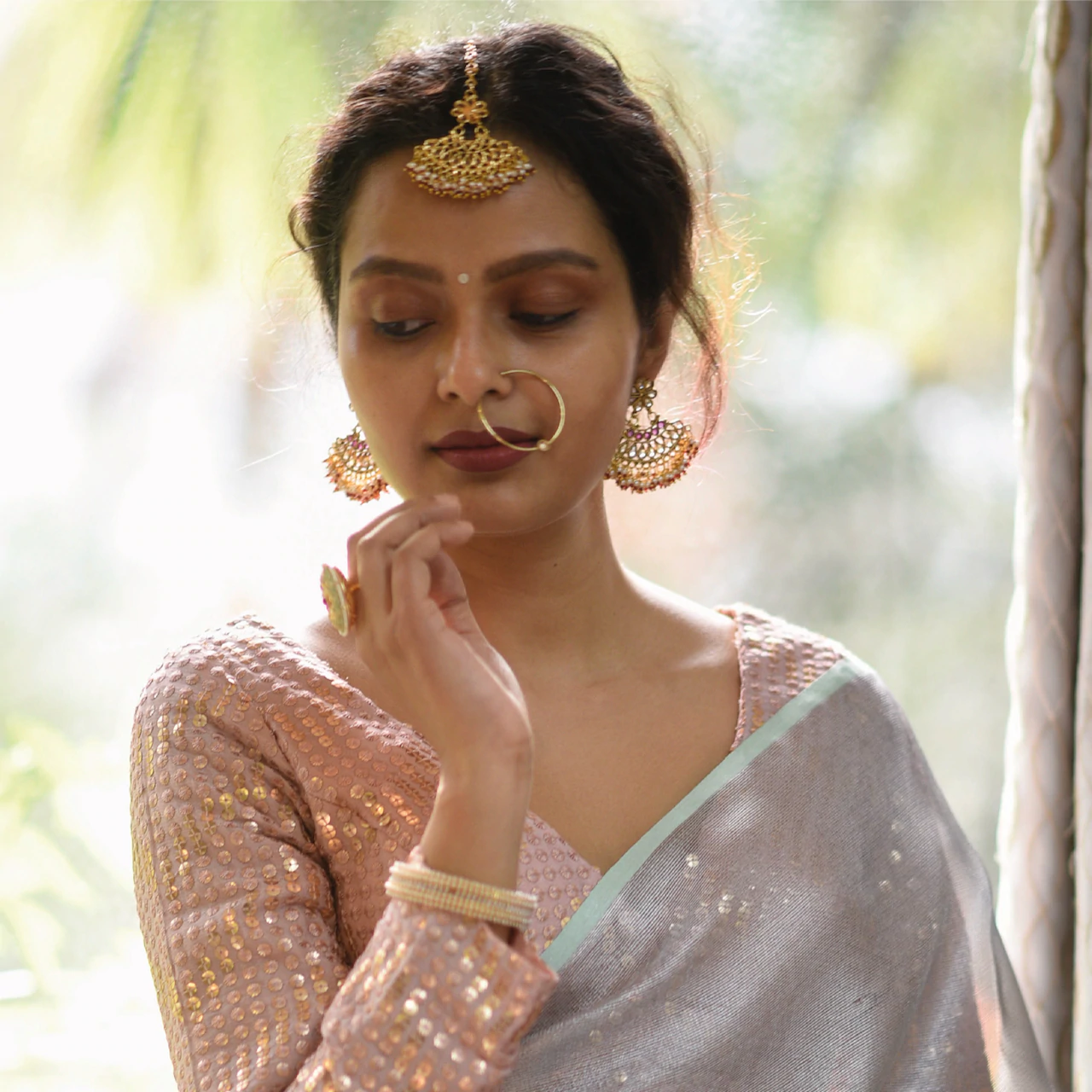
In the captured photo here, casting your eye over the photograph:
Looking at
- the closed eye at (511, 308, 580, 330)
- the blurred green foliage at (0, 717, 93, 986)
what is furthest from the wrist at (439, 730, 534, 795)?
the blurred green foliage at (0, 717, 93, 986)

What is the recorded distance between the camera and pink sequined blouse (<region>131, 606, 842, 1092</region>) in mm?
912

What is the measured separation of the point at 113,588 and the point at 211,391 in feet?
1.14

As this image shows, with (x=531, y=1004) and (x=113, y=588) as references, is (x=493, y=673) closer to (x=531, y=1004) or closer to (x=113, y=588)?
(x=531, y=1004)

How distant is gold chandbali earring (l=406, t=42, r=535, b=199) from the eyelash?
0.37 ft

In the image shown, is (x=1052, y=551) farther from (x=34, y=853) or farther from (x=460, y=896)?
(x=34, y=853)

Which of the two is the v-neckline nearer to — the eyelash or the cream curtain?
the eyelash

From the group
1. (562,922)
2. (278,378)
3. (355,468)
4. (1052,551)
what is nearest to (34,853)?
(278,378)

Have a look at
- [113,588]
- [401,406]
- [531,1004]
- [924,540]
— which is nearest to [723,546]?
[924,540]

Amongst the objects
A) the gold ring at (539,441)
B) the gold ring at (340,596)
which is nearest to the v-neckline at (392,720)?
the gold ring at (340,596)

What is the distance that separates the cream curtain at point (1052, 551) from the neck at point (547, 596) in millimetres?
746

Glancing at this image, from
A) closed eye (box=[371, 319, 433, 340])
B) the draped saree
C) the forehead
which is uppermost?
the forehead

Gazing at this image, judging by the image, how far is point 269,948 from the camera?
1.00 meters

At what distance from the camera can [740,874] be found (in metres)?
1.21

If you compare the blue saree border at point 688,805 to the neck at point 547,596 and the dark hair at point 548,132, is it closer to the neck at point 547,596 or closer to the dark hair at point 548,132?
the neck at point 547,596
